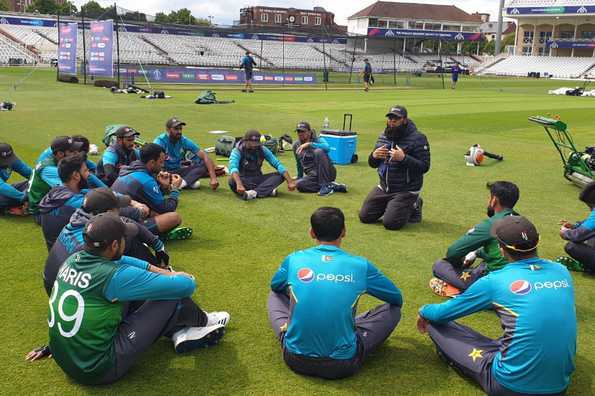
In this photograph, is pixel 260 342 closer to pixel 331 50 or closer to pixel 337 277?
pixel 337 277

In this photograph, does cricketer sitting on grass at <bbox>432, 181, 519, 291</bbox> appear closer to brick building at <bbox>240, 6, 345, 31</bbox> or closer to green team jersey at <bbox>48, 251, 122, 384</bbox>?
green team jersey at <bbox>48, 251, 122, 384</bbox>

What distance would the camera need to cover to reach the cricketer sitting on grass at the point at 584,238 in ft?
19.9

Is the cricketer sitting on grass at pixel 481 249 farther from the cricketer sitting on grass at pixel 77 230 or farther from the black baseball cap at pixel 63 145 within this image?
the black baseball cap at pixel 63 145

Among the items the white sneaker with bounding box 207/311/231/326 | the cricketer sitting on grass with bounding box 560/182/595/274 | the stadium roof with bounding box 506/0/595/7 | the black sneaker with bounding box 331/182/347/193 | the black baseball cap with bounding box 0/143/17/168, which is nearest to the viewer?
the white sneaker with bounding box 207/311/231/326

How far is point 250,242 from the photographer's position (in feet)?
24.1

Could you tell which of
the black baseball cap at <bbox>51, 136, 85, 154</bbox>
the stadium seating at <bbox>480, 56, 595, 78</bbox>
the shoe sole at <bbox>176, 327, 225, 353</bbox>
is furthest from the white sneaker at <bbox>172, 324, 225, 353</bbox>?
the stadium seating at <bbox>480, 56, 595, 78</bbox>

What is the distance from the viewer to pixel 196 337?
455cm

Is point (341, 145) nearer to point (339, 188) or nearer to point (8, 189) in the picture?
point (339, 188)

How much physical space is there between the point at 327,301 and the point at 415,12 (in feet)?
376

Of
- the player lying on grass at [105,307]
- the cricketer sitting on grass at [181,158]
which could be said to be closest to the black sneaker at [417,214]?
the cricketer sitting on grass at [181,158]

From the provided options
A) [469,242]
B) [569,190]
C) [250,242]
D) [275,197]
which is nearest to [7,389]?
[250,242]

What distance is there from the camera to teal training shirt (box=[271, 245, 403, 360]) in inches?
152

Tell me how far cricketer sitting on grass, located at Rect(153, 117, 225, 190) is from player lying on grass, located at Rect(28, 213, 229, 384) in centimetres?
589

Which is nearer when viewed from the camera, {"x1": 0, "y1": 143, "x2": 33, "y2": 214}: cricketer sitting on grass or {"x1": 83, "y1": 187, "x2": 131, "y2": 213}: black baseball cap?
{"x1": 83, "y1": 187, "x2": 131, "y2": 213}: black baseball cap
